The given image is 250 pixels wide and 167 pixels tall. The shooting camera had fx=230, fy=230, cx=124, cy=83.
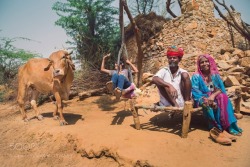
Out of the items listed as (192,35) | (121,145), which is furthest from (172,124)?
(192,35)

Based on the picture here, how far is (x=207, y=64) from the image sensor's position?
431 cm

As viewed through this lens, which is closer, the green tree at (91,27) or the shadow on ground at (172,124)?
the shadow on ground at (172,124)

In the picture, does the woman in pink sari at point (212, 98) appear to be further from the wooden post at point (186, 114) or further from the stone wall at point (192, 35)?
the stone wall at point (192, 35)

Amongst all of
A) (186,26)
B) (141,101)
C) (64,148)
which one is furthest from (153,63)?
(64,148)

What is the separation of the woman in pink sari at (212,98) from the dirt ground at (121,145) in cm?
27

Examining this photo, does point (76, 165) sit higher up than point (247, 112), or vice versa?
point (247, 112)

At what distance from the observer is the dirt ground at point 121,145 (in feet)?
10.4

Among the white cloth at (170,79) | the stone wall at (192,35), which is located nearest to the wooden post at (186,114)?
the white cloth at (170,79)

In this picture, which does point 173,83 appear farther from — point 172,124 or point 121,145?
point 121,145

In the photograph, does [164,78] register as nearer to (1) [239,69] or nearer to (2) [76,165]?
(2) [76,165]

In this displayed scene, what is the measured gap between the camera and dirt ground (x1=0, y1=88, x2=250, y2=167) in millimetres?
3184

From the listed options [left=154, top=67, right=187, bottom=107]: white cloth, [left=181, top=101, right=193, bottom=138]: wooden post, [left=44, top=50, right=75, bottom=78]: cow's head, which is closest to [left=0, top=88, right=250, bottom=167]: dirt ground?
[left=181, top=101, right=193, bottom=138]: wooden post

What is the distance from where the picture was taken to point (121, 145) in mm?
3658

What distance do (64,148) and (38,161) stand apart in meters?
0.54
